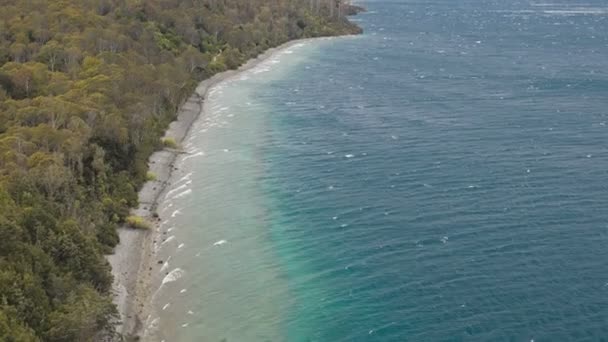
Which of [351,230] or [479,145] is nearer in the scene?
[351,230]

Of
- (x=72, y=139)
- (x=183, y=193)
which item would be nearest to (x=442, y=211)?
(x=183, y=193)

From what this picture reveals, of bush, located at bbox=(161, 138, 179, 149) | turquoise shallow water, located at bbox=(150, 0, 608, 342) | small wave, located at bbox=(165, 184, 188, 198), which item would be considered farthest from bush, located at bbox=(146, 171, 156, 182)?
bush, located at bbox=(161, 138, 179, 149)

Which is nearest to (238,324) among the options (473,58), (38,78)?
(38,78)

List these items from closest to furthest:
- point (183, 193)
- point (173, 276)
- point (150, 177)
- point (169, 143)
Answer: point (173, 276), point (183, 193), point (150, 177), point (169, 143)

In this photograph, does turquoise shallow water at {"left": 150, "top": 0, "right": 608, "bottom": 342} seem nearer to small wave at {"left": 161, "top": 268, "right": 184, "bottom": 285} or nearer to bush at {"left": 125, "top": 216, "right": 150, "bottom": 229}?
small wave at {"left": 161, "top": 268, "right": 184, "bottom": 285}

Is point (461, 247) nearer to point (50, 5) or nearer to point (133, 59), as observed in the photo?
point (133, 59)

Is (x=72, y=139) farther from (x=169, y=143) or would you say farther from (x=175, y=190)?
(x=169, y=143)

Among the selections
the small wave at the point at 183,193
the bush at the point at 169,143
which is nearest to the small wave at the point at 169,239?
the small wave at the point at 183,193
